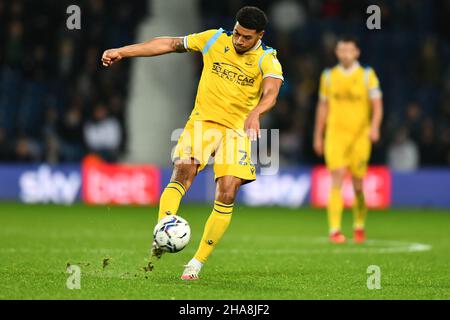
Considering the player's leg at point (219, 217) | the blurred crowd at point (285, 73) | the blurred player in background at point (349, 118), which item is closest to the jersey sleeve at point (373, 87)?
the blurred player in background at point (349, 118)

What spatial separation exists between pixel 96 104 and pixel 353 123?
33.5 feet

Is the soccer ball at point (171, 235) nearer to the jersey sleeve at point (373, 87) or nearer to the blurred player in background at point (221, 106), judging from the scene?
the blurred player in background at point (221, 106)

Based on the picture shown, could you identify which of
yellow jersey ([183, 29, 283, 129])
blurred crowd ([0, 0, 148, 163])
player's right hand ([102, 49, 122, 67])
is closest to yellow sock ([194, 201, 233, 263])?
yellow jersey ([183, 29, 283, 129])

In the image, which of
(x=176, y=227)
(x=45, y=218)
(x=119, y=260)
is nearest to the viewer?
(x=176, y=227)

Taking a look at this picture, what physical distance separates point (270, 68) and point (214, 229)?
144 centimetres

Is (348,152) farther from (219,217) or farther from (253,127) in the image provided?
(253,127)

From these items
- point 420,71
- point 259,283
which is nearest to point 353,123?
point 259,283

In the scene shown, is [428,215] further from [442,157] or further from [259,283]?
[259,283]

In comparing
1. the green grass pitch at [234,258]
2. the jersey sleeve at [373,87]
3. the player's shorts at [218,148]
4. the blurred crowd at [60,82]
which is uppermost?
the blurred crowd at [60,82]

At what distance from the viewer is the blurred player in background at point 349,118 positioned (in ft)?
43.9

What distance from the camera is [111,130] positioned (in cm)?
2188

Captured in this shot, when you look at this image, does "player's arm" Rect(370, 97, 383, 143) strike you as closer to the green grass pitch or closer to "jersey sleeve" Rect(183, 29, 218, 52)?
the green grass pitch

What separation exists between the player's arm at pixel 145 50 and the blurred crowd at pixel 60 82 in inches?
514

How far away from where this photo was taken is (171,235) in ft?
26.9
